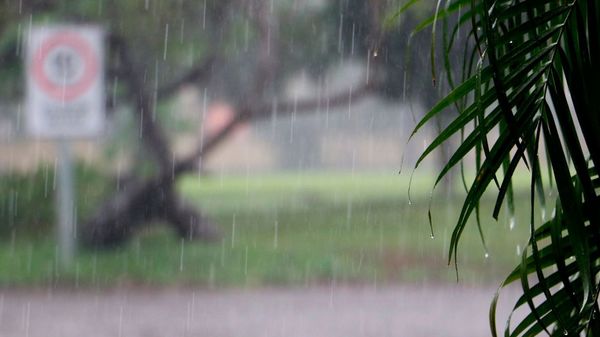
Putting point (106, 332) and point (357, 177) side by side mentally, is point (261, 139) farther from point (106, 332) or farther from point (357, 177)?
point (106, 332)

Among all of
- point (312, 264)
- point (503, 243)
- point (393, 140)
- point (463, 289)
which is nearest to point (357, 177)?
point (393, 140)

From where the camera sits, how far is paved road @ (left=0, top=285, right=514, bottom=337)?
4.82m

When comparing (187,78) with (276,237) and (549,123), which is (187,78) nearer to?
(276,237)

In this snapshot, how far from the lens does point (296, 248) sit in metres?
7.27

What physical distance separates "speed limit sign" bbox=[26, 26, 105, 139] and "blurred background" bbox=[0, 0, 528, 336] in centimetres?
62

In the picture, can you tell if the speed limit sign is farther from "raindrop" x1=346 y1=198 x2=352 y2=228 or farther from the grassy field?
"raindrop" x1=346 y1=198 x2=352 y2=228

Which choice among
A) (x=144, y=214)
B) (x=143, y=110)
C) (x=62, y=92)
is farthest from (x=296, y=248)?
(x=62, y=92)

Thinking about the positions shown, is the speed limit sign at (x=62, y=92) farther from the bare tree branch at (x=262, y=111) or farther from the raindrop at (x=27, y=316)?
the bare tree branch at (x=262, y=111)

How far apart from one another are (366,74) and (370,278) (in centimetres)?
257

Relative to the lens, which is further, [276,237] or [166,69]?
[166,69]

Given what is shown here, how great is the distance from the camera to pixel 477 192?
998 mm

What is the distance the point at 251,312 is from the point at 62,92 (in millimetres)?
2037

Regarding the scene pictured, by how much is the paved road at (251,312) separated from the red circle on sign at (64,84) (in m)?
1.26

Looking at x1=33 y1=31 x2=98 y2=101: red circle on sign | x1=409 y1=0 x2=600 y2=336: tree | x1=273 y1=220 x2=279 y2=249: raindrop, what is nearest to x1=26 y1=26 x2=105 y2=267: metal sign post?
x1=33 y1=31 x2=98 y2=101: red circle on sign
